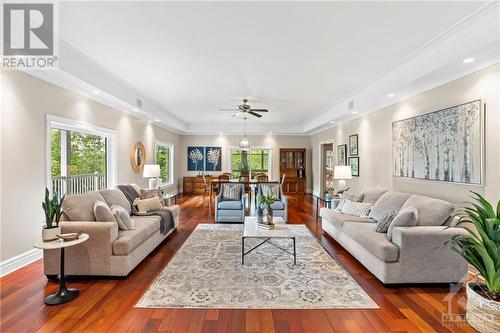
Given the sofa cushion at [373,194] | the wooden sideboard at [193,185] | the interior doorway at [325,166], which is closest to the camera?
the sofa cushion at [373,194]

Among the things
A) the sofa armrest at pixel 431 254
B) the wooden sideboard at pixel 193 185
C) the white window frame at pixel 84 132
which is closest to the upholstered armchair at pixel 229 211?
the white window frame at pixel 84 132

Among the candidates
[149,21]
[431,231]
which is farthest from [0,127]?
[431,231]

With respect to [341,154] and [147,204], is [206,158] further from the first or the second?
[147,204]

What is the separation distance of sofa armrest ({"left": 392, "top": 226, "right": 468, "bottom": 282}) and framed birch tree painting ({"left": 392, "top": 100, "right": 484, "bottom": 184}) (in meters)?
0.94

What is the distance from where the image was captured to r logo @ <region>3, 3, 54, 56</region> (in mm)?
2584

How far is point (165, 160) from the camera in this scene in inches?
374

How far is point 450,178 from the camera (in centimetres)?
353

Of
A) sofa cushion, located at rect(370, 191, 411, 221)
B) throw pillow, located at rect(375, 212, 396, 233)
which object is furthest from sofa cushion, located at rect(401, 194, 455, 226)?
sofa cushion, located at rect(370, 191, 411, 221)

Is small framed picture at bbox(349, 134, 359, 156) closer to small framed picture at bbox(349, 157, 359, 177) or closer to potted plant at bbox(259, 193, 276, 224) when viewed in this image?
small framed picture at bbox(349, 157, 359, 177)

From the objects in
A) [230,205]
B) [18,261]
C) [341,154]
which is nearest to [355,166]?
[341,154]

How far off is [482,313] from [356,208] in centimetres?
239

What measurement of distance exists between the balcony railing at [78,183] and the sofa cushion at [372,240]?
15.4ft

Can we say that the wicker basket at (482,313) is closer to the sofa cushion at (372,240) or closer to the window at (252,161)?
the sofa cushion at (372,240)

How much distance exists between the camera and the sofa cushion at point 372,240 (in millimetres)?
2876
